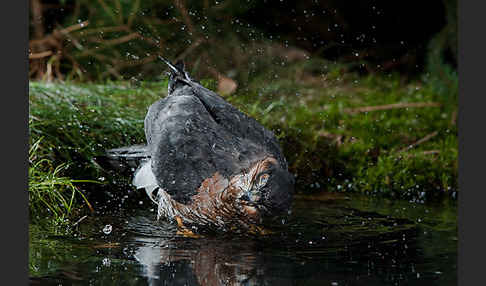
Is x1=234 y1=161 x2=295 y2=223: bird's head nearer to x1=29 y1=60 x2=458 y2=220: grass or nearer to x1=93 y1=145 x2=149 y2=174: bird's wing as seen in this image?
x1=93 y1=145 x2=149 y2=174: bird's wing

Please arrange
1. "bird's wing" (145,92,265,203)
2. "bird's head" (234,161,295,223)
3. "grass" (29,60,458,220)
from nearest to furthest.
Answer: "bird's head" (234,161,295,223)
"bird's wing" (145,92,265,203)
"grass" (29,60,458,220)

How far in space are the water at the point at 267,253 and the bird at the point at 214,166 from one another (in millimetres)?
195

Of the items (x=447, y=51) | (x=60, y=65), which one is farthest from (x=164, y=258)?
(x=447, y=51)

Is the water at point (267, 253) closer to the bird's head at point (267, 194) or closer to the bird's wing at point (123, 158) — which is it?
the bird's head at point (267, 194)

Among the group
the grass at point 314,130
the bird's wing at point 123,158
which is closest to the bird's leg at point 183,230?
the bird's wing at point 123,158

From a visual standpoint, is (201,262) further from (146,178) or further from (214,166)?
A: (146,178)

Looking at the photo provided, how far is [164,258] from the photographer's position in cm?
381

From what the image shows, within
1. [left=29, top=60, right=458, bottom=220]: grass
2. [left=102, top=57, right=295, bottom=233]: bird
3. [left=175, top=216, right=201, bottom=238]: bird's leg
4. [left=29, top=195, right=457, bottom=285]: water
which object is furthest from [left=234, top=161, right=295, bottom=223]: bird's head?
[left=29, top=60, right=458, bottom=220]: grass

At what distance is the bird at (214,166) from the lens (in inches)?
162

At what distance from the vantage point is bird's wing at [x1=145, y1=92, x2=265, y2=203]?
4.34 metres

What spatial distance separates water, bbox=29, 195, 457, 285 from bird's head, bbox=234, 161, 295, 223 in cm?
23

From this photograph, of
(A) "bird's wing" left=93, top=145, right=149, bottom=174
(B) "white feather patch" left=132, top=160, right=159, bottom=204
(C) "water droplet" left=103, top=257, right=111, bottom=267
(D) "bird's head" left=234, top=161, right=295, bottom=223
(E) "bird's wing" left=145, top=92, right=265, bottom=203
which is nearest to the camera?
(C) "water droplet" left=103, top=257, right=111, bottom=267

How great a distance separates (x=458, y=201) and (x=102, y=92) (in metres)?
3.99

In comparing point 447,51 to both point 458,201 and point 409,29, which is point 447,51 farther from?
point 458,201
